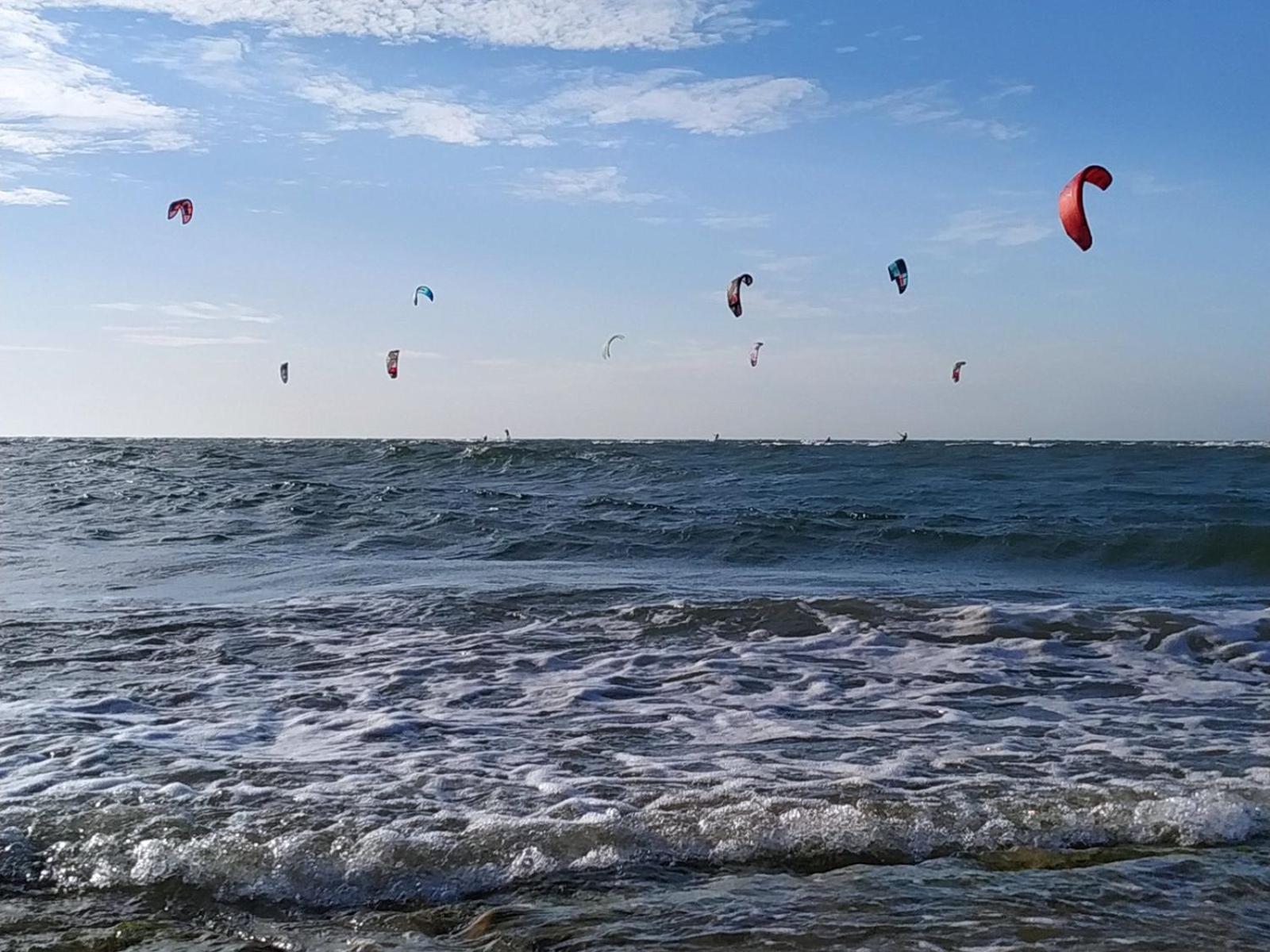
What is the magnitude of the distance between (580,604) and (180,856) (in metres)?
5.89

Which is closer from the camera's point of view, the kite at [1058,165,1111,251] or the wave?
the wave

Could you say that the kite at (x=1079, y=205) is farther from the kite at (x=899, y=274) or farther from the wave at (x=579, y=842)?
the kite at (x=899, y=274)

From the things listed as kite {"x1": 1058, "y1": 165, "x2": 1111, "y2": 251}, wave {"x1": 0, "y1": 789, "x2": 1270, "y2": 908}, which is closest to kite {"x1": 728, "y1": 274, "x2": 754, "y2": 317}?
kite {"x1": 1058, "y1": 165, "x2": 1111, "y2": 251}

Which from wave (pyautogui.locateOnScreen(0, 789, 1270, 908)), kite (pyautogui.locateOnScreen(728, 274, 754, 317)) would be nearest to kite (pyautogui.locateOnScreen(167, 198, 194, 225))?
kite (pyautogui.locateOnScreen(728, 274, 754, 317))

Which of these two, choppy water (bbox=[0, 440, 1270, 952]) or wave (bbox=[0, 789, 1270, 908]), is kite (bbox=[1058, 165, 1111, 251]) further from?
wave (bbox=[0, 789, 1270, 908])

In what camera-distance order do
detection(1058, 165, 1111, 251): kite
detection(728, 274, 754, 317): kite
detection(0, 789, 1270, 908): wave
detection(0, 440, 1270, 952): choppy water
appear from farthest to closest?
detection(728, 274, 754, 317): kite < detection(1058, 165, 1111, 251): kite < detection(0, 789, 1270, 908): wave < detection(0, 440, 1270, 952): choppy water

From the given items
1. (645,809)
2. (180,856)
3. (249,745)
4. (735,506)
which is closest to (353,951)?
(180,856)

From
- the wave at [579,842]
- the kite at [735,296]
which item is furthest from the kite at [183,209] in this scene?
the wave at [579,842]

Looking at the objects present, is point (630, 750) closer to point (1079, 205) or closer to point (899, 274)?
point (1079, 205)

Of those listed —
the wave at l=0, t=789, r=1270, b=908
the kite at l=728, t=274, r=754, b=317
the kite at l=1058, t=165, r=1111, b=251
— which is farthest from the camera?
the kite at l=728, t=274, r=754, b=317

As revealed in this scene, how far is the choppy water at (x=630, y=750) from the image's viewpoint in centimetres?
328

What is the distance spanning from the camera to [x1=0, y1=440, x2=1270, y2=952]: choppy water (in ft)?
10.8

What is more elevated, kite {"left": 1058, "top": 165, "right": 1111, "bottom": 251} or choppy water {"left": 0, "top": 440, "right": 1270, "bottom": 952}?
kite {"left": 1058, "top": 165, "right": 1111, "bottom": 251}

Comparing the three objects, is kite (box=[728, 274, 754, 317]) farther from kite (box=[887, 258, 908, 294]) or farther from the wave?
the wave
